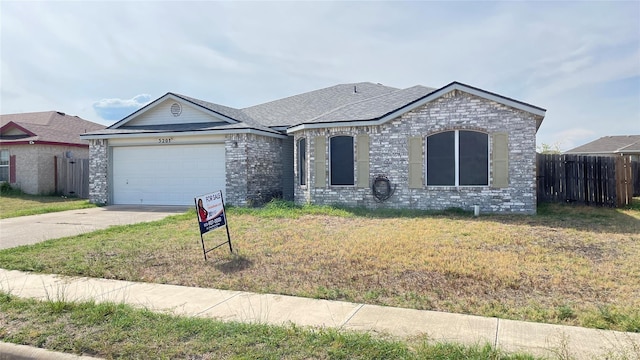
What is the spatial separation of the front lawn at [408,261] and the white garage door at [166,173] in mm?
4608

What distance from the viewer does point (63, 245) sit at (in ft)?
29.1

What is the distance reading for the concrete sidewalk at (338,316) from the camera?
3939 millimetres

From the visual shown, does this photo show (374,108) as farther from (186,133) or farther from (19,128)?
(19,128)

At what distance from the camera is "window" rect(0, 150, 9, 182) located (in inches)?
840

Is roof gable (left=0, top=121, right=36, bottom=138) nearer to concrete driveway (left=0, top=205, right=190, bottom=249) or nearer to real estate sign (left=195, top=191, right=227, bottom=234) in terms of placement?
concrete driveway (left=0, top=205, right=190, bottom=249)

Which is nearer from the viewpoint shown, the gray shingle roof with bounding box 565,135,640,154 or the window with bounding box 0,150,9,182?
the window with bounding box 0,150,9,182

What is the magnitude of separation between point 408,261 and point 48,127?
2419 centimetres

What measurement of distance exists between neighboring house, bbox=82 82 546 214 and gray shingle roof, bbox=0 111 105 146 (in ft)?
19.8

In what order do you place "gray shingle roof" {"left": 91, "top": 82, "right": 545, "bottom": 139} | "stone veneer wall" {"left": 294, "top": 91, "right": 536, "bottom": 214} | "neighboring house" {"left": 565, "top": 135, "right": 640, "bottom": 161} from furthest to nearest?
1. "neighboring house" {"left": 565, "top": 135, "right": 640, "bottom": 161}
2. "gray shingle roof" {"left": 91, "top": 82, "right": 545, "bottom": 139}
3. "stone veneer wall" {"left": 294, "top": 91, "right": 536, "bottom": 214}

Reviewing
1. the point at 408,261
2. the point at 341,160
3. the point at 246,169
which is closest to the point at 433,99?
the point at 341,160

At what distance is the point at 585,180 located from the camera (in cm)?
1467

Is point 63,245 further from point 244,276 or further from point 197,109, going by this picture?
point 197,109

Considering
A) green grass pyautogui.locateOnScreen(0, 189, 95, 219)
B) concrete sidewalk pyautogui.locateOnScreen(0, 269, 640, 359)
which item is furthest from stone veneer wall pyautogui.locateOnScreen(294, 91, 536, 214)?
green grass pyautogui.locateOnScreen(0, 189, 95, 219)

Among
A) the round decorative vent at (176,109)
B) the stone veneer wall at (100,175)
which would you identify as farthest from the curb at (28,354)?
the stone veneer wall at (100,175)
